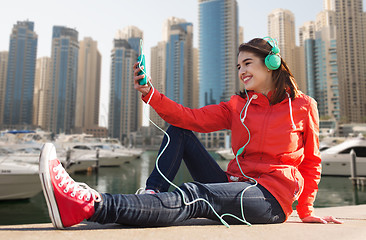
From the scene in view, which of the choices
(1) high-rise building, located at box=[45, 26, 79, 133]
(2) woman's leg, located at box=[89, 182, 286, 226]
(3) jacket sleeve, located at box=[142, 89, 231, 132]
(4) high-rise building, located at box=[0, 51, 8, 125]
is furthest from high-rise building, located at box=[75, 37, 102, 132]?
(2) woman's leg, located at box=[89, 182, 286, 226]

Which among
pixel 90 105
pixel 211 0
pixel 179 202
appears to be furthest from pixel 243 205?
pixel 90 105

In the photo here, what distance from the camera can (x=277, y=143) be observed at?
148 cm

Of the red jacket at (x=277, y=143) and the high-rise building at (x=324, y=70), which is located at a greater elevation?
the high-rise building at (x=324, y=70)

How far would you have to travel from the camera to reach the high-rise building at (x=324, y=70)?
60188 mm

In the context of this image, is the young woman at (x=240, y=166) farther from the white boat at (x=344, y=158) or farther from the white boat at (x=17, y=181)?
the white boat at (x=344, y=158)

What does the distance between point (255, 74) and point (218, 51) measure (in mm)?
71030

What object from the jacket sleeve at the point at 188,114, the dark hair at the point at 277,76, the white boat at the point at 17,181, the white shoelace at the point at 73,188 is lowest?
the white boat at the point at 17,181

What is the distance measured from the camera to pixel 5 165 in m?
6.66

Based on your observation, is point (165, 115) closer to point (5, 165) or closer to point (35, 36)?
point (5, 165)

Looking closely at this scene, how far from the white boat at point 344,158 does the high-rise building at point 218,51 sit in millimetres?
56142

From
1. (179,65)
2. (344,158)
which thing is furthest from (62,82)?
(344,158)

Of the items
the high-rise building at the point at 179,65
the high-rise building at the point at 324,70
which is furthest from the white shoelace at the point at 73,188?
the high-rise building at the point at 179,65

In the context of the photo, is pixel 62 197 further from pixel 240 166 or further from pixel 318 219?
pixel 318 219

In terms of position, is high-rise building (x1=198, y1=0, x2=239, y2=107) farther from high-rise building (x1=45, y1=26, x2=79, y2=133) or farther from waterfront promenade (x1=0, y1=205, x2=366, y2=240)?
waterfront promenade (x1=0, y1=205, x2=366, y2=240)
